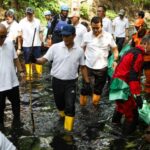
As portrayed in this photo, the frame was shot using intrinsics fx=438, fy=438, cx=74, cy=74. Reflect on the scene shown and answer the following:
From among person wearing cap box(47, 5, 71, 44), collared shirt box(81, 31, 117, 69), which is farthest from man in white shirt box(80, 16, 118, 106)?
person wearing cap box(47, 5, 71, 44)

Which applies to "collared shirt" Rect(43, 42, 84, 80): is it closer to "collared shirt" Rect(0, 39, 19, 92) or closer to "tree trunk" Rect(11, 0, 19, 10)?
"collared shirt" Rect(0, 39, 19, 92)

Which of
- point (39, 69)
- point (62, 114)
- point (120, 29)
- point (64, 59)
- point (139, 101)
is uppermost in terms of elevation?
point (64, 59)

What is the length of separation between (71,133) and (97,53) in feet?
7.79

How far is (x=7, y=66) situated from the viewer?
25.9 feet

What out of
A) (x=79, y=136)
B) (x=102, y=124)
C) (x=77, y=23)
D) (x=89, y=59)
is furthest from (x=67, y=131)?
(x=77, y=23)

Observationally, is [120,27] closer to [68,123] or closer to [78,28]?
[78,28]

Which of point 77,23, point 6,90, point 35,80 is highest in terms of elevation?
point 77,23

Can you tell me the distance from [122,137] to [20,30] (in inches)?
242

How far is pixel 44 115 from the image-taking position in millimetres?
9477

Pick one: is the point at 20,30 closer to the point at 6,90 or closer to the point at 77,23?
the point at 77,23

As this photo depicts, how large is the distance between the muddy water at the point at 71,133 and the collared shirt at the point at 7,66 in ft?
1.75

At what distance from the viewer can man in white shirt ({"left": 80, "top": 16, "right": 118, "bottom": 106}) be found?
980cm

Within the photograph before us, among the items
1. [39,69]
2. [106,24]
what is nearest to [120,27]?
[106,24]

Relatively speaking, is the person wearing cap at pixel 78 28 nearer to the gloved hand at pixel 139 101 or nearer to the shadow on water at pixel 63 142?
the shadow on water at pixel 63 142
